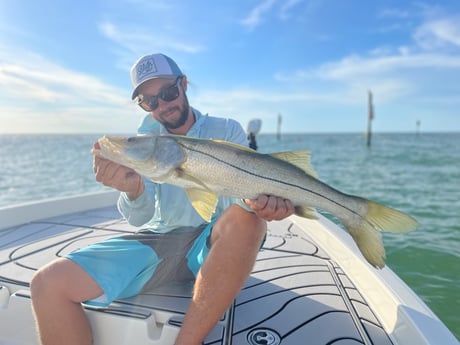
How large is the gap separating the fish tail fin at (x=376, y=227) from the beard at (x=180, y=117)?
1.49 m

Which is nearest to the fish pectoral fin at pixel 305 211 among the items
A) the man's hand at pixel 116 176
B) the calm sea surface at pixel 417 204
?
the calm sea surface at pixel 417 204

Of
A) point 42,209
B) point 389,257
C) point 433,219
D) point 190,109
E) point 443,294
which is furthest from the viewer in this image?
point 433,219

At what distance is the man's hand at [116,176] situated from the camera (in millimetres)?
2078

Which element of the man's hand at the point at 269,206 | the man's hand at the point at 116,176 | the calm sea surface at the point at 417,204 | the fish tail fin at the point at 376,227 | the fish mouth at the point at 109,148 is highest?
the fish mouth at the point at 109,148

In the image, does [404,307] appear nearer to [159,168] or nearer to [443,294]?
[159,168]

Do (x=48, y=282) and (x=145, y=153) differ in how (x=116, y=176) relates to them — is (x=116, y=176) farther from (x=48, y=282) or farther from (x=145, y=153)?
(x=48, y=282)

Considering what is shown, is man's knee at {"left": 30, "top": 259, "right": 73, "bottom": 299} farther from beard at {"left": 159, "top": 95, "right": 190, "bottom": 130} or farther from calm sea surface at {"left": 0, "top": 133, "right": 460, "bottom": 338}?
calm sea surface at {"left": 0, "top": 133, "right": 460, "bottom": 338}

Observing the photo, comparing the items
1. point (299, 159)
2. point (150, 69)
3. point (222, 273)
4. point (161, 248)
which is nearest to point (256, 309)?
point (222, 273)

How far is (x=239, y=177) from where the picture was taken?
78.2 inches

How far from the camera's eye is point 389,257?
5488 mm

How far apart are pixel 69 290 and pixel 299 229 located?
9.65ft

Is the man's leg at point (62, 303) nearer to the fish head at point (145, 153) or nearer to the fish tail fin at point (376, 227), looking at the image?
the fish head at point (145, 153)

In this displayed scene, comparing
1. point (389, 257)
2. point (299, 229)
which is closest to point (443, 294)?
point (389, 257)

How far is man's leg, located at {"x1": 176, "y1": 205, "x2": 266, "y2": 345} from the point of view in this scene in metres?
1.92
